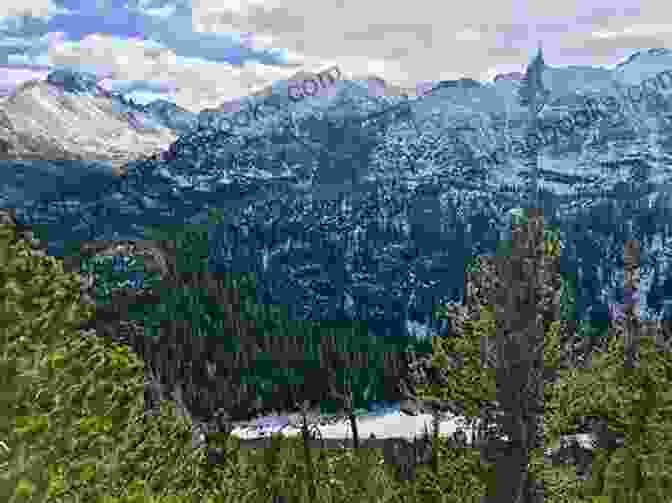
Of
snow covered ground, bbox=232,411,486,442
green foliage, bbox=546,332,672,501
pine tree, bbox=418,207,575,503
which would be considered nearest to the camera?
pine tree, bbox=418,207,575,503

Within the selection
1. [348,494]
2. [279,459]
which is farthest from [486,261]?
[279,459]

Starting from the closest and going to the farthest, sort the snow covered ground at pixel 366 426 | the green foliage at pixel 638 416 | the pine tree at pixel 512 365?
the pine tree at pixel 512 365
the green foliage at pixel 638 416
the snow covered ground at pixel 366 426

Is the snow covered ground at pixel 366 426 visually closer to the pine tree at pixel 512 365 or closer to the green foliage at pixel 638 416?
the green foliage at pixel 638 416

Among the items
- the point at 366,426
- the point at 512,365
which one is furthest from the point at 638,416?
the point at 366,426

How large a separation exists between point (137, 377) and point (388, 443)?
127150mm

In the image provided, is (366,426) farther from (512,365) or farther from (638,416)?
(512,365)

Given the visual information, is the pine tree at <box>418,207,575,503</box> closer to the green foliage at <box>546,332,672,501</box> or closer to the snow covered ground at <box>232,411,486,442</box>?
the green foliage at <box>546,332,672,501</box>

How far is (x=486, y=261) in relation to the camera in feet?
76.8

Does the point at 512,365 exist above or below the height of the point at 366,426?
above

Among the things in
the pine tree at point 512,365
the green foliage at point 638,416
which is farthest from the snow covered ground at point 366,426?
the pine tree at point 512,365

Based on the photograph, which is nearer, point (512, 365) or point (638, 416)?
point (512, 365)

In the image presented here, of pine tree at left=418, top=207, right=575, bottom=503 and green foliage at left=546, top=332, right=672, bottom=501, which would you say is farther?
green foliage at left=546, top=332, right=672, bottom=501

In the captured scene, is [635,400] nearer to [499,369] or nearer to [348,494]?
[499,369]

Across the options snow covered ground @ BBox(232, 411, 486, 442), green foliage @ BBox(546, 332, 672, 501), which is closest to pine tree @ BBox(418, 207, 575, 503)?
green foliage @ BBox(546, 332, 672, 501)
